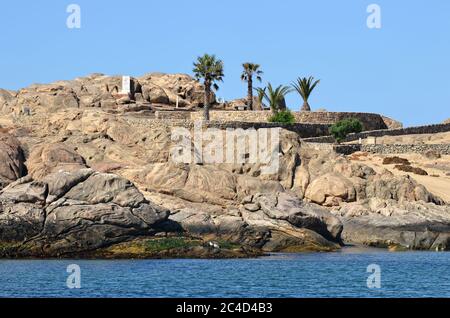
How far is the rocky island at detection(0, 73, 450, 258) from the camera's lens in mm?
50312

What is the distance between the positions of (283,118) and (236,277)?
44966 millimetres

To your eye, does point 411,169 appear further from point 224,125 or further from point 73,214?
point 73,214

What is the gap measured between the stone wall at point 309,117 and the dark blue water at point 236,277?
35.4 metres

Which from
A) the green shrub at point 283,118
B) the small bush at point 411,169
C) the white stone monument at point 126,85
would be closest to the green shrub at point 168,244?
the small bush at point 411,169

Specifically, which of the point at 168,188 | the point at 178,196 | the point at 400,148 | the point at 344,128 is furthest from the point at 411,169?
the point at 178,196

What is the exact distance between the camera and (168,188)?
195ft

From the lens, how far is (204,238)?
176ft

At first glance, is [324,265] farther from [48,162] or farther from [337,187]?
[48,162]

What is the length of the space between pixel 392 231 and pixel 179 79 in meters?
36.1

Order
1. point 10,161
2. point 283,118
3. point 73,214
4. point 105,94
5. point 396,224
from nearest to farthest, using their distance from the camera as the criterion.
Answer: point 73,214, point 396,224, point 10,161, point 105,94, point 283,118

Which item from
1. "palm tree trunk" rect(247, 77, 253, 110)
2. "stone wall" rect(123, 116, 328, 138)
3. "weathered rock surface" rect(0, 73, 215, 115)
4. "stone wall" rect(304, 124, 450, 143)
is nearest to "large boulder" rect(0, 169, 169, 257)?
"stone wall" rect(123, 116, 328, 138)

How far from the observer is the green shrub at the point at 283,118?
8619 cm

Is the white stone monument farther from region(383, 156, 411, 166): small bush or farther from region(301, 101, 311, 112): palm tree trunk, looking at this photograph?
region(383, 156, 411, 166): small bush

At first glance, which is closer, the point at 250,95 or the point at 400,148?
the point at 400,148
